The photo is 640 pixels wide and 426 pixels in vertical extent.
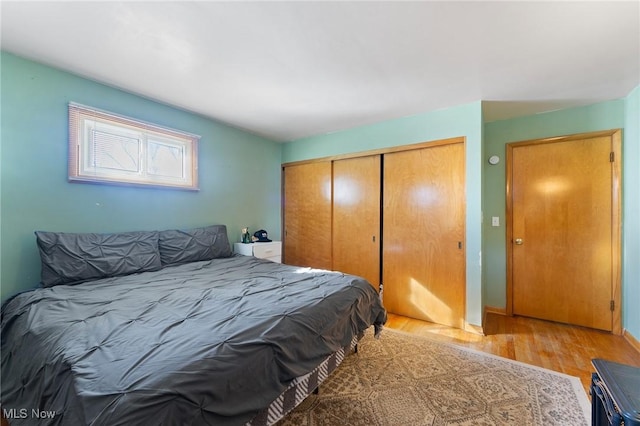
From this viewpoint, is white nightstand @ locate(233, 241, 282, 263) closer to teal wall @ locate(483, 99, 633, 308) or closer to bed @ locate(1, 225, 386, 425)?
bed @ locate(1, 225, 386, 425)

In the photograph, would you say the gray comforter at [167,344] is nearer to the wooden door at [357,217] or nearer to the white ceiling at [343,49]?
the wooden door at [357,217]

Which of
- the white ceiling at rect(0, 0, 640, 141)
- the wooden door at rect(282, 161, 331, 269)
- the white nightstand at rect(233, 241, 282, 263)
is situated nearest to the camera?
the white ceiling at rect(0, 0, 640, 141)

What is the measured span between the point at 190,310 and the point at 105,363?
0.47m

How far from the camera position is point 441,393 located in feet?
5.68

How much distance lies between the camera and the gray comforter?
854 millimetres

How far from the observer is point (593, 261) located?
272 centimetres

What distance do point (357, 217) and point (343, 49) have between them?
2.13 metres

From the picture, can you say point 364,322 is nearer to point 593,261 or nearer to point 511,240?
point 511,240

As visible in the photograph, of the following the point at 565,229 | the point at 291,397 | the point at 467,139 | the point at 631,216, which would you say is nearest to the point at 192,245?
the point at 291,397

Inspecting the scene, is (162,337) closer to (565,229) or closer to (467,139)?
(467,139)

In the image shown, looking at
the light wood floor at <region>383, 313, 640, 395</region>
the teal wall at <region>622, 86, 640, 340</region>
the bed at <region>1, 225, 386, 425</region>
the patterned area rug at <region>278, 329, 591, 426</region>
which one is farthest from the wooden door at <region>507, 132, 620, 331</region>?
the bed at <region>1, 225, 386, 425</region>

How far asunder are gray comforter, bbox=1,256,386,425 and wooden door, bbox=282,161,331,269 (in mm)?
1898

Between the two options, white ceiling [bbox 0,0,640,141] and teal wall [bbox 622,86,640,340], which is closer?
white ceiling [bbox 0,0,640,141]

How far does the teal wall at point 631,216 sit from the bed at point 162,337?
2.40m
